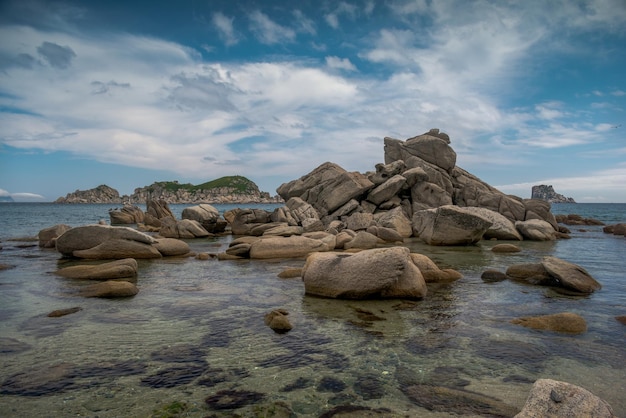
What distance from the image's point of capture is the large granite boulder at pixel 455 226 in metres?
28.1

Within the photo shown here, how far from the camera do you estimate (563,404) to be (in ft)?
15.6

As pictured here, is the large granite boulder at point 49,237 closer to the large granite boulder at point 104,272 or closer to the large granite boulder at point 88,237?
the large granite boulder at point 88,237

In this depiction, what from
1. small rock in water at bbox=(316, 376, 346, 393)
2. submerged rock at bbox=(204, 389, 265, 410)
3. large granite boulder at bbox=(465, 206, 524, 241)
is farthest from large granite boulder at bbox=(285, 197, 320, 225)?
submerged rock at bbox=(204, 389, 265, 410)

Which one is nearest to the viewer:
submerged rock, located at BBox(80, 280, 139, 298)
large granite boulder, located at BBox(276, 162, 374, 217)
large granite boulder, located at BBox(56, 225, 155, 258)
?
submerged rock, located at BBox(80, 280, 139, 298)

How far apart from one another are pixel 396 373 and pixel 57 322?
8.18 m

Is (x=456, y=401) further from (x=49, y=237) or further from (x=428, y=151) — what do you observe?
(x=428, y=151)

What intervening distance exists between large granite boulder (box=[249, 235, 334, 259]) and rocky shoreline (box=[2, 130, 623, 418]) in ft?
0.20

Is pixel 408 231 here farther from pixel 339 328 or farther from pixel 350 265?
pixel 339 328

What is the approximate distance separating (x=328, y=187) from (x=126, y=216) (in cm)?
3355

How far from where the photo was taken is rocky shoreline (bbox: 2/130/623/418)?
9281mm

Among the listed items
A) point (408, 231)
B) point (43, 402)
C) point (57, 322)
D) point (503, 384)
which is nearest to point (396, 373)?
point (503, 384)

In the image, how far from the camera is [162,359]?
294 inches

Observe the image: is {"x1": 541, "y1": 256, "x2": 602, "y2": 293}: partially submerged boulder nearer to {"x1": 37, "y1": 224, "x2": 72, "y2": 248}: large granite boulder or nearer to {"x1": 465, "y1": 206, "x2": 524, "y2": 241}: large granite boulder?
{"x1": 465, "y1": 206, "x2": 524, "y2": 241}: large granite boulder

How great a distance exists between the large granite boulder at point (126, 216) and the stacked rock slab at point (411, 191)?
27306 mm
